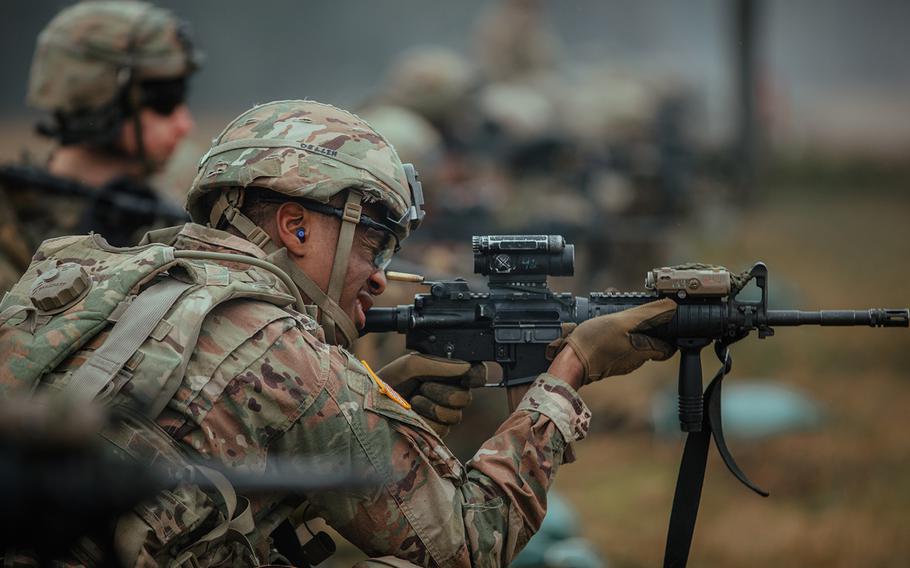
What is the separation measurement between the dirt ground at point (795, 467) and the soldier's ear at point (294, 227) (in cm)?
447

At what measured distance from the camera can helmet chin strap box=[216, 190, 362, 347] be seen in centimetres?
349

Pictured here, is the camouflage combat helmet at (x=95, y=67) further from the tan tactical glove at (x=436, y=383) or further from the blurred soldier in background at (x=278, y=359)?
the tan tactical glove at (x=436, y=383)

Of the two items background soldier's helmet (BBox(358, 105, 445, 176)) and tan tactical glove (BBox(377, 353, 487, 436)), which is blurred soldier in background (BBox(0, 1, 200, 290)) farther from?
background soldier's helmet (BBox(358, 105, 445, 176))

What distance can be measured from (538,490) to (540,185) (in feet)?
36.4

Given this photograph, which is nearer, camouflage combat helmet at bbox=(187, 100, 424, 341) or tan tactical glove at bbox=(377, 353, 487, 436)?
camouflage combat helmet at bbox=(187, 100, 424, 341)

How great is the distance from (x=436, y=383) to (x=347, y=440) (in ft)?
2.87

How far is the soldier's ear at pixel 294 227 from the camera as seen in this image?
352cm

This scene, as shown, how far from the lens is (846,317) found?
12.4ft

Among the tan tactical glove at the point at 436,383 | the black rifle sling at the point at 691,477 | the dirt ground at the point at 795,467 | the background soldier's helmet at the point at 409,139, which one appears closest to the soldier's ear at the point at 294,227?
the tan tactical glove at the point at 436,383

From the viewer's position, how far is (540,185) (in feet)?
47.3

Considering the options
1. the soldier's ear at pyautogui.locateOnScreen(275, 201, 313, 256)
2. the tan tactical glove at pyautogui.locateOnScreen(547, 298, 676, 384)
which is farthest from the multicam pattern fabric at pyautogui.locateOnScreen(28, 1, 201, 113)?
the tan tactical glove at pyautogui.locateOnScreen(547, 298, 676, 384)

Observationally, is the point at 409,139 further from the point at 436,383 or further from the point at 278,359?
the point at 278,359

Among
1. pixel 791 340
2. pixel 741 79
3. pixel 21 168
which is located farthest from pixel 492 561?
pixel 741 79

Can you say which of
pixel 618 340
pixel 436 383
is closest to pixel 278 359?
pixel 436 383
